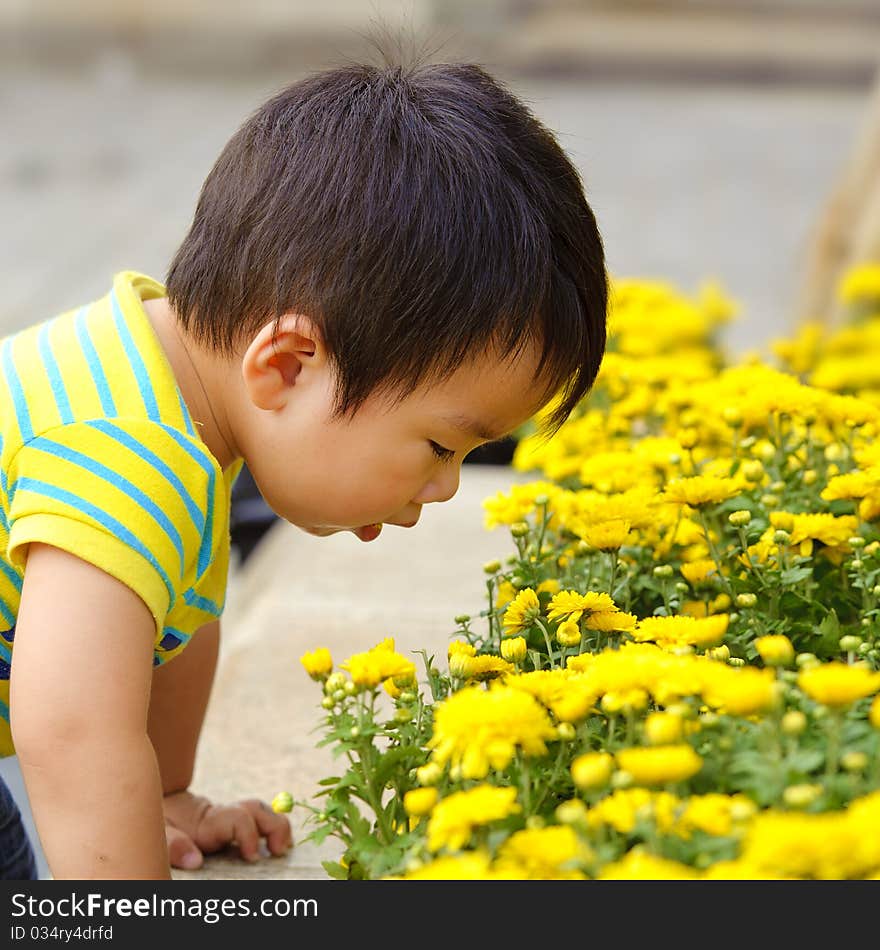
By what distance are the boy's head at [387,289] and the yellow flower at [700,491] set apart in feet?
0.54

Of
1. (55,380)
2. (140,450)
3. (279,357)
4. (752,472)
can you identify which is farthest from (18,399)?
(752,472)

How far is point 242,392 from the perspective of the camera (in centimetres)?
142

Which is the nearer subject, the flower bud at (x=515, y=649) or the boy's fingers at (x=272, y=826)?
the flower bud at (x=515, y=649)

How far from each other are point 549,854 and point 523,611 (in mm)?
494

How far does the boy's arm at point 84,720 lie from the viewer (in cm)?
121

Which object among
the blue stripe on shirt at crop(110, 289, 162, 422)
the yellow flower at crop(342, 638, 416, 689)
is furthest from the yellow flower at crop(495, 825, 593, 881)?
the blue stripe on shirt at crop(110, 289, 162, 422)

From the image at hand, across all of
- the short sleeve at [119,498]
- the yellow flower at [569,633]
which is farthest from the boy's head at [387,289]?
the yellow flower at [569,633]

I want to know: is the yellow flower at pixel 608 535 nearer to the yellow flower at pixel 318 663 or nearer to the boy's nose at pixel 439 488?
the boy's nose at pixel 439 488

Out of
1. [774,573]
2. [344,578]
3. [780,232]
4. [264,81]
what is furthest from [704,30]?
[774,573]

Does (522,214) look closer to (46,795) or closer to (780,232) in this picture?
(46,795)

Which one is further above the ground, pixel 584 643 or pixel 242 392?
pixel 242 392

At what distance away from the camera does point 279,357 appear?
1.36m

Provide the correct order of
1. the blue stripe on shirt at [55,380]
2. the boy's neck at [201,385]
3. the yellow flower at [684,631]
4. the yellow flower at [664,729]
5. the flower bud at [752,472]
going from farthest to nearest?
the flower bud at [752,472] < the boy's neck at [201,385] < the blue stripe on shirt at [55,380] < the yellow flower at [684,631] < the yellow flower at [664,729]
